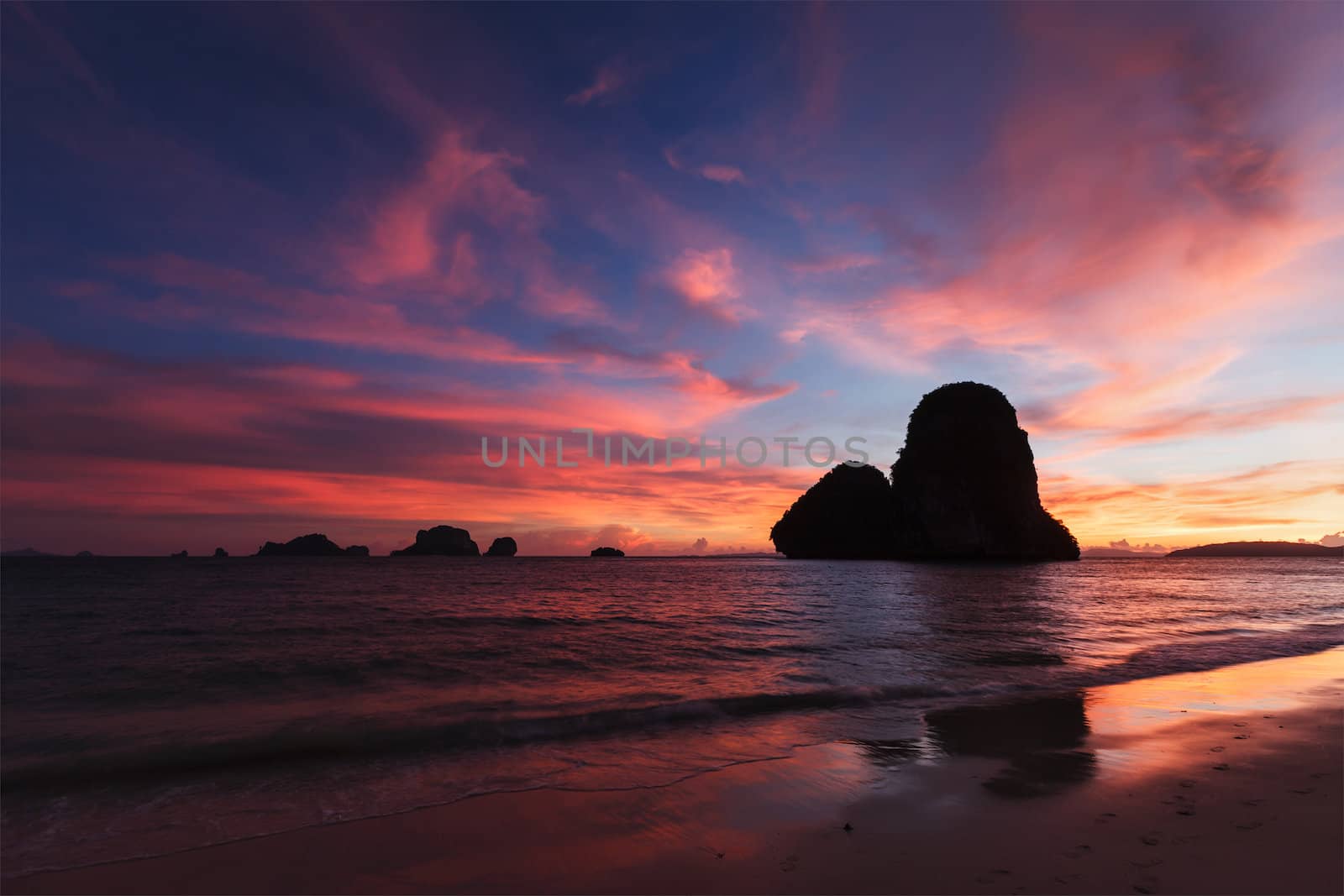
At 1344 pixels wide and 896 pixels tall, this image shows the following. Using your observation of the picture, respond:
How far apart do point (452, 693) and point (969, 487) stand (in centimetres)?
12542

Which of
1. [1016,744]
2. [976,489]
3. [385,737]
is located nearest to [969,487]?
[976,489]

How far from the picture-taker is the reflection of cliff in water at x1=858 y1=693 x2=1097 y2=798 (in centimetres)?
743

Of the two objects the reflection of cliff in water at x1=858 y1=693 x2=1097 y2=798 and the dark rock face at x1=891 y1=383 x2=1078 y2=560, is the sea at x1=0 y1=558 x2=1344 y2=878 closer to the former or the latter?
the reflection of cliff in water at x1=858 y1=693 x2=1097 y2=798

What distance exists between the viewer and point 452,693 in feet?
42.7

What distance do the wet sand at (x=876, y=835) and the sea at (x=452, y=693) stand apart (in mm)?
763

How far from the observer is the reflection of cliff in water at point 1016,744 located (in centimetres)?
743

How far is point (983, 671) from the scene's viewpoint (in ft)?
49.9

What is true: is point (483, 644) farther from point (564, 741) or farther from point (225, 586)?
point (225, 586)

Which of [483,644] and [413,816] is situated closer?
[413,816]

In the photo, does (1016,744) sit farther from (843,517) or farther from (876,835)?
(843,517)

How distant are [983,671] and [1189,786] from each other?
8634mm

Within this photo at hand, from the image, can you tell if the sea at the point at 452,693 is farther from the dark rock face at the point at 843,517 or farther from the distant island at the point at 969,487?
the dark rock face at the point at 843,517

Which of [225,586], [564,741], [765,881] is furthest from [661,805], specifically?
[225,586]

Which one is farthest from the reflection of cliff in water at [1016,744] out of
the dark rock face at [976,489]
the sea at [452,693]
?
the dark rock face at [976,489]
